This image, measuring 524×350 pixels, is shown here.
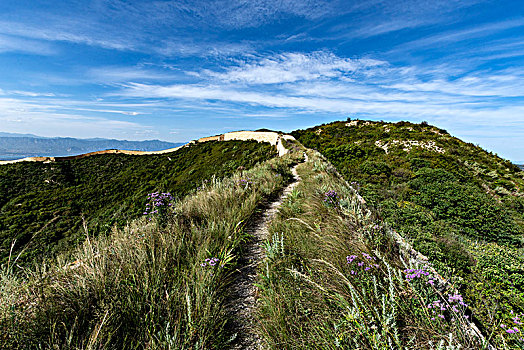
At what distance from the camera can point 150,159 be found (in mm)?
35719

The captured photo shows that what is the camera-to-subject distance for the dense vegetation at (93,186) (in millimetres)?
17469

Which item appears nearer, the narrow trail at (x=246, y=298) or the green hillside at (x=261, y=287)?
the green hillside at (x=261, y=287)

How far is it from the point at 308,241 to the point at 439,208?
35.6ft

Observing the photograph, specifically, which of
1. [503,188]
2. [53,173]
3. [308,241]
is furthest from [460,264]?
[53,173]

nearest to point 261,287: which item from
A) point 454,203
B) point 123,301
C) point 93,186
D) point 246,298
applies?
point 246,298

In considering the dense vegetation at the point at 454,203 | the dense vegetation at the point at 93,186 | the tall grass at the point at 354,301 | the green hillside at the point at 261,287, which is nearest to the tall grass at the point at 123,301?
the green hillside at the point at 261,287

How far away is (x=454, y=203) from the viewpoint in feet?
33.6

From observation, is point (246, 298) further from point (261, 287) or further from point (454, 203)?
point (454, 203)

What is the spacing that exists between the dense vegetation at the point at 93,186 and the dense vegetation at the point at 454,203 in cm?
1207

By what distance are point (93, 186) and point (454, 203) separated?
36.7 metres

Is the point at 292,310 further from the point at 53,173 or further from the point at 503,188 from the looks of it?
the point at 53,173

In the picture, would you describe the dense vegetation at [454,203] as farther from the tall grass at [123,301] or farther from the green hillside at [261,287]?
the tall grass at [123,301]

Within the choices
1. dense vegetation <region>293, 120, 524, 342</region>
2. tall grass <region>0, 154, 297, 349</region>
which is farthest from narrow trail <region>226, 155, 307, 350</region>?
dense vegetation <region>293, 120, 524, 342</region>

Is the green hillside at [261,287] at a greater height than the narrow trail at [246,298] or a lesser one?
greater
